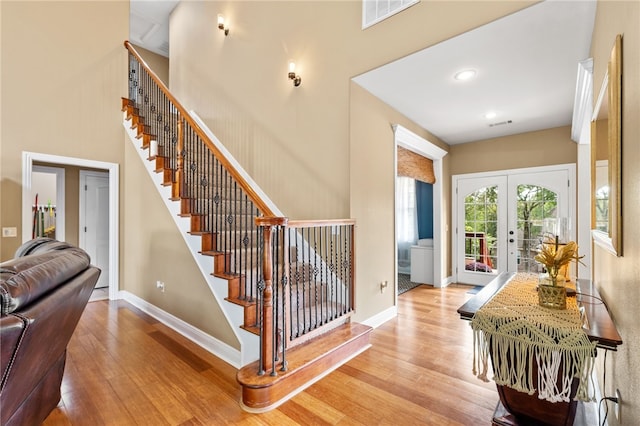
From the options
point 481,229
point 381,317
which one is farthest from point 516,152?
point 381,317

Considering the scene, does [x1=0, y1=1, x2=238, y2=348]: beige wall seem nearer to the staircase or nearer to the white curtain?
the staircase

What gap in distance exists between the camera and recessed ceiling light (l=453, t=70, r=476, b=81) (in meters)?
2.86

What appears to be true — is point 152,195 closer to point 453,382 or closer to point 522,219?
point 453,382

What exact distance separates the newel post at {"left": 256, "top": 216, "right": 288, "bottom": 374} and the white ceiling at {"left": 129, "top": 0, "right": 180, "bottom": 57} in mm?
5781

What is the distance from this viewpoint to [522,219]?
469 centimetres

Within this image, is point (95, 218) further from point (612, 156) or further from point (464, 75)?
point (612, 156)

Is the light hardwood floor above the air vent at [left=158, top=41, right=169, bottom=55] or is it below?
below

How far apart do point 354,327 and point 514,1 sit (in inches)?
115

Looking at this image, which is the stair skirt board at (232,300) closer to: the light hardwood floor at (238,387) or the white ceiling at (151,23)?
the light hardwood floor at (238,387)

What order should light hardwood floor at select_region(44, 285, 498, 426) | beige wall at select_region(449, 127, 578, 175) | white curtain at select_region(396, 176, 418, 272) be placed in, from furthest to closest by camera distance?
white curtain at select_region(396, 176, 418, 272), beige wall at select_region(449, 127, 578, 175), light hardwood floor at select_region(44, 285, 498, 426)

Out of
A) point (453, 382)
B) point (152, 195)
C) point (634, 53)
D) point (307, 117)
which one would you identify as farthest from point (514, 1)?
point (152, 195)

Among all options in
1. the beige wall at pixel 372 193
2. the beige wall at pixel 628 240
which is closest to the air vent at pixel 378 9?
the beige wall at pixel 372 193

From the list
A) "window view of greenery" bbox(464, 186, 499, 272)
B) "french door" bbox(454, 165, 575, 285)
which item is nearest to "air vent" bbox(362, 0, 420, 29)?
"french door" bbox(454, 165, 575, 285)

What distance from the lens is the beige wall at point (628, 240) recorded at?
3.60 ft
